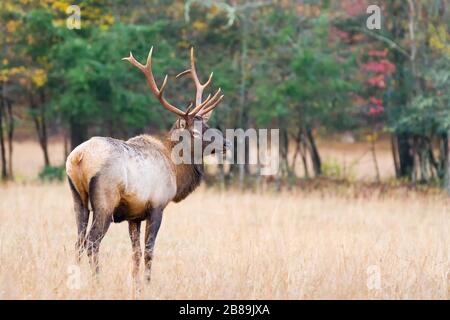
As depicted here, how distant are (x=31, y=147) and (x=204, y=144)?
2493cm

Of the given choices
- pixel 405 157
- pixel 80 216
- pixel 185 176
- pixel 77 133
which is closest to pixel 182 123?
pixel 185 176

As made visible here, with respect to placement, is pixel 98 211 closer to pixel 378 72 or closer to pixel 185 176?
pixel 185 176

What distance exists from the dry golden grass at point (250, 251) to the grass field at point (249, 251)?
0.02m

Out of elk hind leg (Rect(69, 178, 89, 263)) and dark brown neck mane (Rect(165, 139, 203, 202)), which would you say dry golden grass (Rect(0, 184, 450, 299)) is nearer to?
elk hind leg (Rect(69, 178, 89, 263))

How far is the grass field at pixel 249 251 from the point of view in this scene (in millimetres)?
6617

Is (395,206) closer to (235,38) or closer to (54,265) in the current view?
(235,38)

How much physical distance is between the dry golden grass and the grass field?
0.02m

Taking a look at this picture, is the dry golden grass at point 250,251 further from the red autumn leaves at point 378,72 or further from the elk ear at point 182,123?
the red autumn leaves at point 378,72

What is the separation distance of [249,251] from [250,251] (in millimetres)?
18

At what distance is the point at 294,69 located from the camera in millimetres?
16594

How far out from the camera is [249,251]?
833 centimetres

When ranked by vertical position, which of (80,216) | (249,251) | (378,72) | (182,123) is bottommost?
(249,251)
